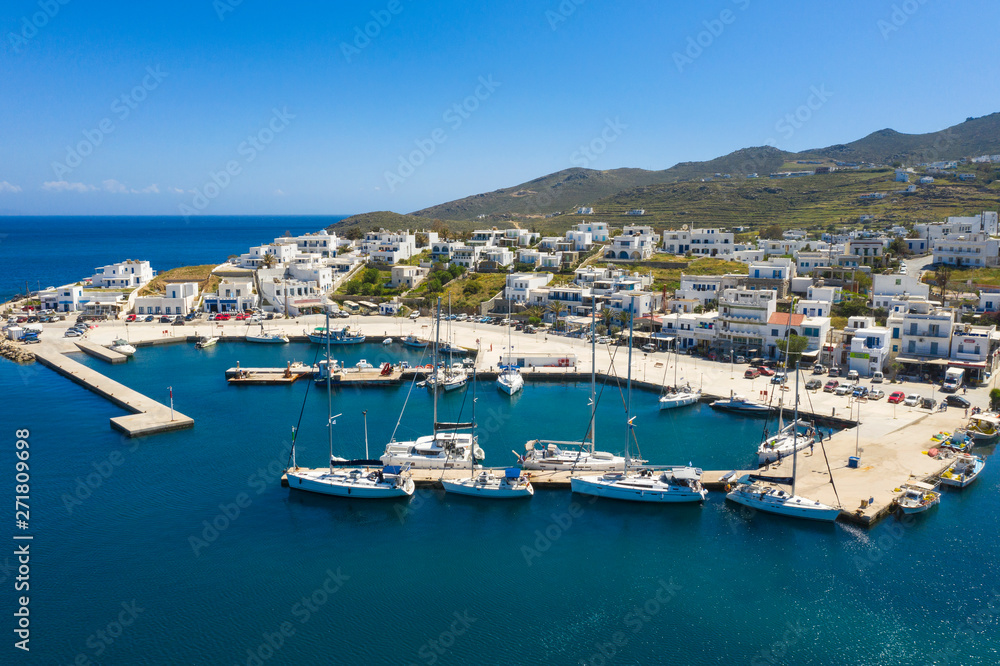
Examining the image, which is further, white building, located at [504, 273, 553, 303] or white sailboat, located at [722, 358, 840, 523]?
white building, located at [504, 273, 553, 303]

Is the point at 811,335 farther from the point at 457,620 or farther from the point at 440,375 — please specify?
the point at 457,620

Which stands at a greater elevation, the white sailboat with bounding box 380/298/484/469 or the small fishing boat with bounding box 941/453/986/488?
the white sailboat with bounding box 380/298/484/469

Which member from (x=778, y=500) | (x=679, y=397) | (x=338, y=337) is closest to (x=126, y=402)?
(x=338, y=337)

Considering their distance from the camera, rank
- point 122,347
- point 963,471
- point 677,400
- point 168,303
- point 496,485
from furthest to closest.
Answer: point 168,303
point 122,347
point 677,400
point 963,471
point 496,485

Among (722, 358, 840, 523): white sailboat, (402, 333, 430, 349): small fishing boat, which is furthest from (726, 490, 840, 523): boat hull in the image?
(402, 333, 430, 349): small fishing boat

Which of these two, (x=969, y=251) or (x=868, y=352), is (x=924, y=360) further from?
(x=969, y=251)

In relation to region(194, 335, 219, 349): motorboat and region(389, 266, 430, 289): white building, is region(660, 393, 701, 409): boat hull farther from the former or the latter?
region(389, 266, 430, 289): white building

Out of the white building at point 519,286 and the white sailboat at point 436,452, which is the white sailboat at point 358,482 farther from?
the white building at point 519,286
